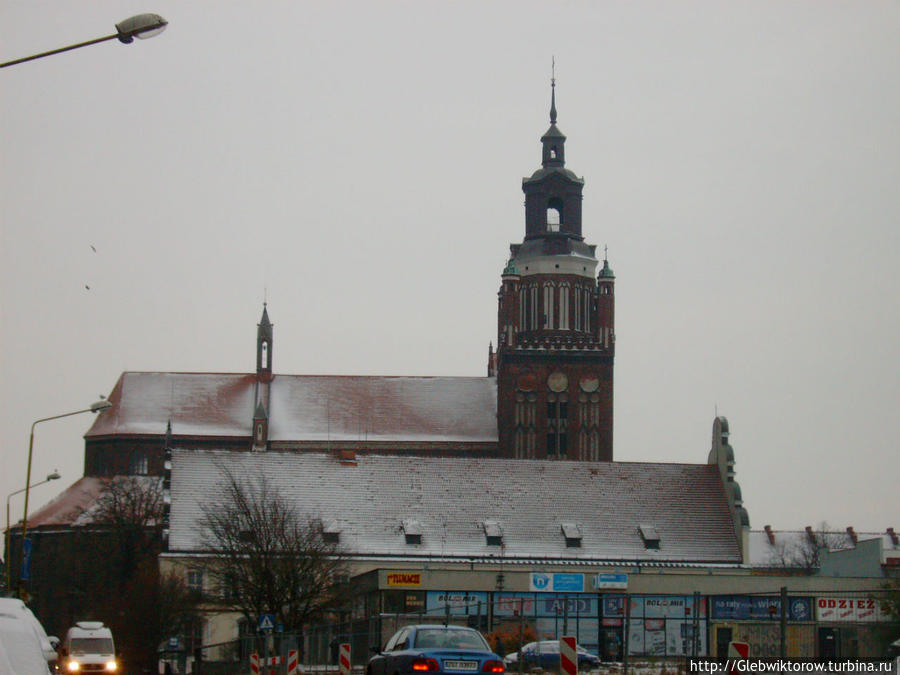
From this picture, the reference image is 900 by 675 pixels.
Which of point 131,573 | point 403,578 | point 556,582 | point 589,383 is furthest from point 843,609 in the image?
point 589,383

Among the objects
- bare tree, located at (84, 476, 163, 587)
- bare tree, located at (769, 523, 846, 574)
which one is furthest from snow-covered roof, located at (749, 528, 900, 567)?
bare tree, located at (84, 476, 163, 587)

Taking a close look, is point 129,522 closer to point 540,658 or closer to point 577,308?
point 577,308

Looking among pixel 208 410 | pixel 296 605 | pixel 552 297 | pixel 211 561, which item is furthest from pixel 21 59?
pixel 208 410

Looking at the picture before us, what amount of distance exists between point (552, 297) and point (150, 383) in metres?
25.8

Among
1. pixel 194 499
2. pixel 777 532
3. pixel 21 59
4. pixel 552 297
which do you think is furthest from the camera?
pixel 777 532

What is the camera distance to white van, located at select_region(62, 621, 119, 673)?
146ft

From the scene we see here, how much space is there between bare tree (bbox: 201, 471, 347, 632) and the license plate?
29178 millimetres

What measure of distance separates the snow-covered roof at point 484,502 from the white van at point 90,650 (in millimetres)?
21974

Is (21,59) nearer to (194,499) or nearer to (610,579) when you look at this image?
(610,579)

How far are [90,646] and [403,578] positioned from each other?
1087 cm

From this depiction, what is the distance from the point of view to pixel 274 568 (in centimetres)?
5150

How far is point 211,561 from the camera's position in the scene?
5828 centimetres

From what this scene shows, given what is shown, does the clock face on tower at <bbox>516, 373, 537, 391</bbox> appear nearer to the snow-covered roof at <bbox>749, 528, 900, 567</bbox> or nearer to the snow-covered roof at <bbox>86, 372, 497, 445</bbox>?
the snow-covered roof at <bbox>86, 372, 497, 445</bbox>

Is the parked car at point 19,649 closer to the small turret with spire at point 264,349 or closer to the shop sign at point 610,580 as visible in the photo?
the shop sign at point 610,580
